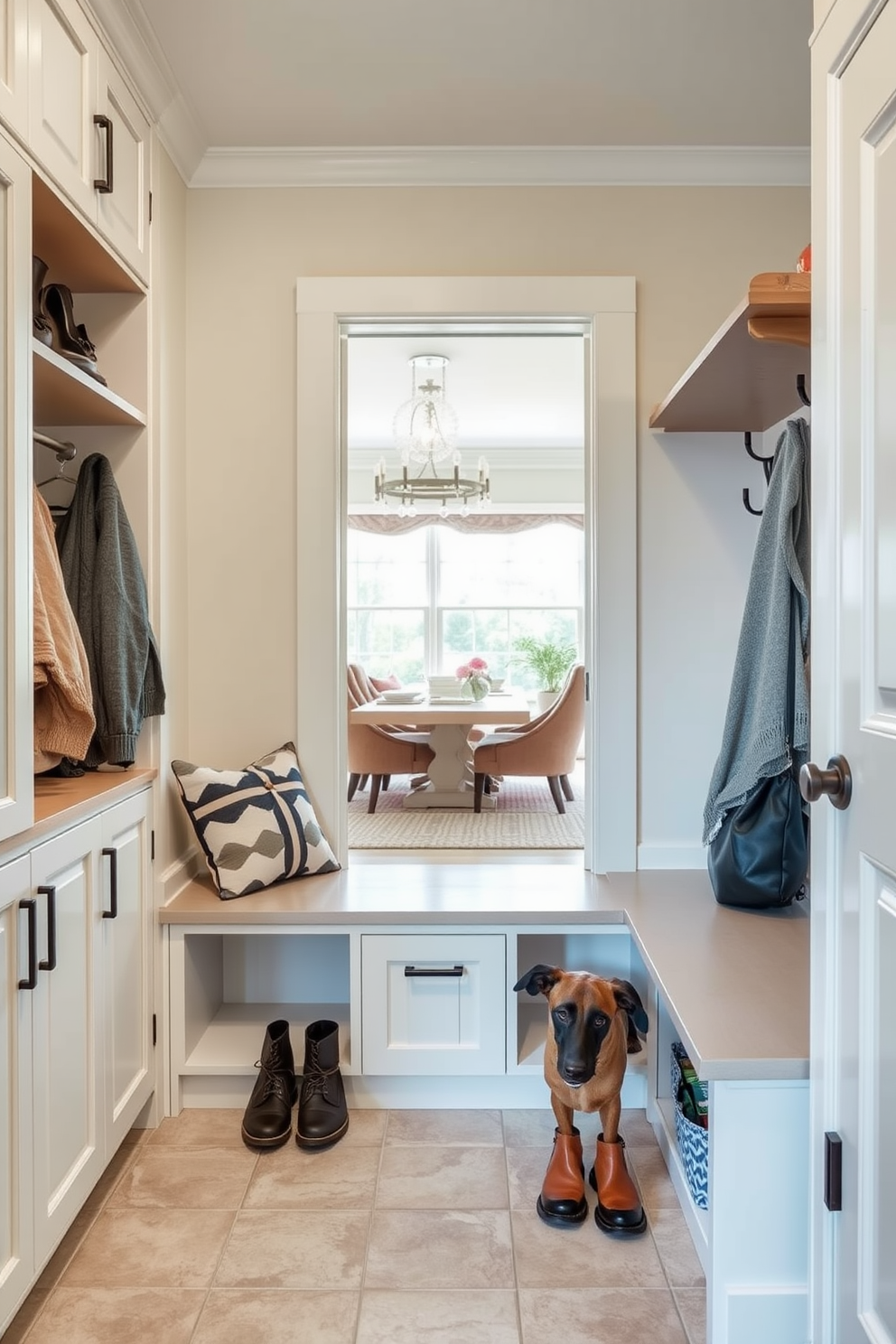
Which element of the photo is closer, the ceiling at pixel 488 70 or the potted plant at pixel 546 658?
the ceiling at pixel 488 70

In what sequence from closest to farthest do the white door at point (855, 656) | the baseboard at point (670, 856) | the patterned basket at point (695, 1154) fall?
the white door at point (855, 656), the patterned basket at point (695, 1154), the baseboard at point (670, 856)

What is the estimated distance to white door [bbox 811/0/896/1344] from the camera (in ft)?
3.60

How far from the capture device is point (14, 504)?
141 cm

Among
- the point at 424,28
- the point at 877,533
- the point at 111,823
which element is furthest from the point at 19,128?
the point at 877,533

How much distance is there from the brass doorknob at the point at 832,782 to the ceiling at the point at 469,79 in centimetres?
167

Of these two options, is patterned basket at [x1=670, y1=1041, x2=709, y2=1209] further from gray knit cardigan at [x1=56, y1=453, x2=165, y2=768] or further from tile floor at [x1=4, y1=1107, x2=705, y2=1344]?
gray knit cardigan at [x1=56, y1=453, x2=165, y2=768]

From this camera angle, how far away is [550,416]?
20.1 ft

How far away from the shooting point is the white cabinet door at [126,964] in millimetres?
1827

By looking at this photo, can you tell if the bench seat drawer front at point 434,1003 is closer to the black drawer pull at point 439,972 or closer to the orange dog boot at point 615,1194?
the black drawer pull at point 439,972

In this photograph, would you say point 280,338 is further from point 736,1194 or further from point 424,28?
point 736,1194

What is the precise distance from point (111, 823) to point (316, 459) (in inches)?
45.9

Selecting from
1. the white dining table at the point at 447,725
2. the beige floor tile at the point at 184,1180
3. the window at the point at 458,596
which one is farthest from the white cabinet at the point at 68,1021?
the window at the point at 458,596

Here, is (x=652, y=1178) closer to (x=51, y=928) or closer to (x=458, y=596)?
(x=51, y=928)

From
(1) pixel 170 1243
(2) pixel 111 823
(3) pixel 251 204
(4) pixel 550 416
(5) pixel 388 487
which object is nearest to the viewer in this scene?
Answer: (1) pixel 170 1243
